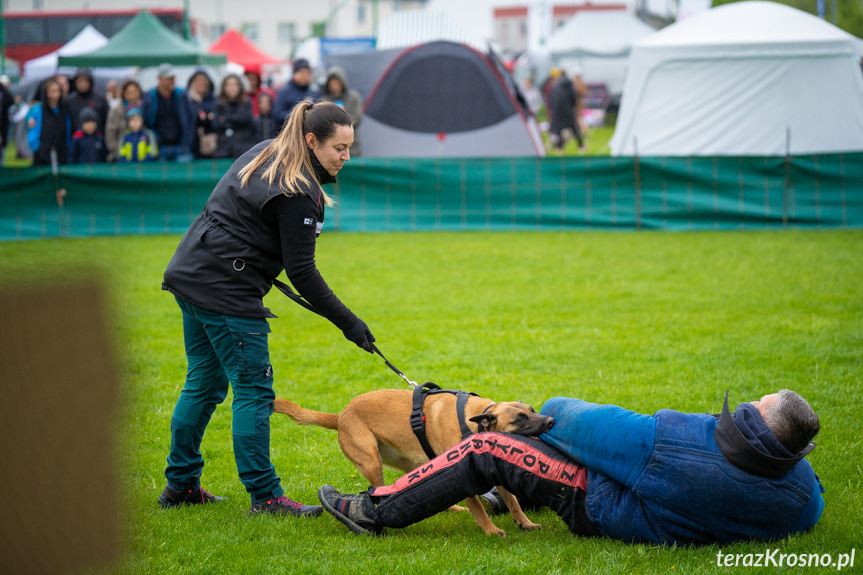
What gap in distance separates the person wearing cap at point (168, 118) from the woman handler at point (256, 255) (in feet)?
34.3

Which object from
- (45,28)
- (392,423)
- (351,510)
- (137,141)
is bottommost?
(351,510)

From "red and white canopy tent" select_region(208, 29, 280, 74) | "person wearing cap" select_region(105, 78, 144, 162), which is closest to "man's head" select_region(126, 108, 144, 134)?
"person wearing cap" select_region(105, 78, 144, 162)

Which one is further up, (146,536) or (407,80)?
(407,80)

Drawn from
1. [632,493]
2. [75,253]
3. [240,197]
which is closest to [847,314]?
[632,493]

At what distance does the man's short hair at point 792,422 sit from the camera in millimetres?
2965

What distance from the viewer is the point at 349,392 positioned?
569 centimetres

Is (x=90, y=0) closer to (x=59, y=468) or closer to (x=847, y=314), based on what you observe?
(x=847, y=314)

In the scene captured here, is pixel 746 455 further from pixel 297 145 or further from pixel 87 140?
pixel 87 140

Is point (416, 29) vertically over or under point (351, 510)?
over

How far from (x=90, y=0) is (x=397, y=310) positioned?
51295mm

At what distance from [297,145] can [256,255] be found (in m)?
0.51

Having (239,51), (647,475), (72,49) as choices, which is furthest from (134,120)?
(239,51)

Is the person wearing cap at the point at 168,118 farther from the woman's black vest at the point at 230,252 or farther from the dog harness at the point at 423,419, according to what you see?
the dog harness at the point at 423,419

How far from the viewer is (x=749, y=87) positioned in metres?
16.0
